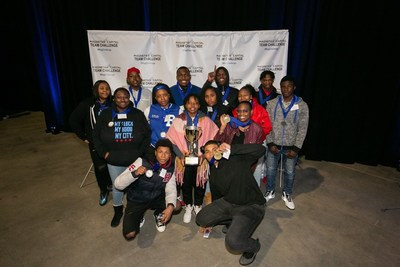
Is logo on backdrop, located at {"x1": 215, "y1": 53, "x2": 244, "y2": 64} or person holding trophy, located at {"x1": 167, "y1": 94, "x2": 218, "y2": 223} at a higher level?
logo on backdrop, located at {"x1": 215, "y1": 53, "x2": 244, "y2": 64}

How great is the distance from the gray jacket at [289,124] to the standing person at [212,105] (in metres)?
0.59

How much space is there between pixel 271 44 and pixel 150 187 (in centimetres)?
312

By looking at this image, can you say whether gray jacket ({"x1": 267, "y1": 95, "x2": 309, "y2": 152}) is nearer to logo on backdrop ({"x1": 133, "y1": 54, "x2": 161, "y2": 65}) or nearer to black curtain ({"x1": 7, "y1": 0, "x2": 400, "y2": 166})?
black curtain ({"x1": 7, "y1": 0, "x2": 400, "y2": 166})

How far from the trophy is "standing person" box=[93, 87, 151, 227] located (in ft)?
2.01

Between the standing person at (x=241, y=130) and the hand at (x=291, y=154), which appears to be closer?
the standing person at (x=241, y=130)

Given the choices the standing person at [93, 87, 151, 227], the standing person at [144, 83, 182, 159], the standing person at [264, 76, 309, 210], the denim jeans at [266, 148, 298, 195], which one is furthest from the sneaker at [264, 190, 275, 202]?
the standing person at [93, 87, 151, 227]

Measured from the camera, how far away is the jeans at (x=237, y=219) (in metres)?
2.34

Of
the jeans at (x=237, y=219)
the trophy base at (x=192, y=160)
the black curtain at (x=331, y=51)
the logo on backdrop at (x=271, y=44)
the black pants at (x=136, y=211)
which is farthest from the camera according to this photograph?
the logo on backdrop at (x=271, y=44)

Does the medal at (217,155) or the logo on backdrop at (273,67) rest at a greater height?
the logo on backdrop at (273,67)

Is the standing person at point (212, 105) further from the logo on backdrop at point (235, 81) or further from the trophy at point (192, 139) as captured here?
the logo on backdrop at point (235, 81)

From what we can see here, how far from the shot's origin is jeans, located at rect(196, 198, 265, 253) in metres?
2.34

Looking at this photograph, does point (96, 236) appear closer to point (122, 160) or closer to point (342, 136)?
point (122, 160)

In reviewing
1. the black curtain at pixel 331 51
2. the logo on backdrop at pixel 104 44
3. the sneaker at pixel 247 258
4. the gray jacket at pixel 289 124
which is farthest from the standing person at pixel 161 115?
the black curtain at pixel 331 51

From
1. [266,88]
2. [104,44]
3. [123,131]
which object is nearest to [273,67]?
[266,88]
